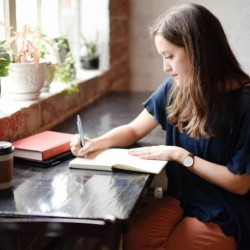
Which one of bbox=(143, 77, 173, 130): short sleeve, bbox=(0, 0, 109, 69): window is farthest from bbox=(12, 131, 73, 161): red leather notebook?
bbox=(0, 0, 109, 69): window

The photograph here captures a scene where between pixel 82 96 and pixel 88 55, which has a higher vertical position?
pixel 88 55

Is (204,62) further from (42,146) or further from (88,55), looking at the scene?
(88,55)

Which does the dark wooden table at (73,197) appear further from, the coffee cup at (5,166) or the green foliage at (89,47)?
the green foliage at (89,47)

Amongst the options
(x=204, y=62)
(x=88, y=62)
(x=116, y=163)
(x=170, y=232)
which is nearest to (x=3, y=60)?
(x=116, y=163)

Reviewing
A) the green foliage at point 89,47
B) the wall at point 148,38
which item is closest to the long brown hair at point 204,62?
the green foliage at point 89,47

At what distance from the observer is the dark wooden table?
1.06 m

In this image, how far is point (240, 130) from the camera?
152cm

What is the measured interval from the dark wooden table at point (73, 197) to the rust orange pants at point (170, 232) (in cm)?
20

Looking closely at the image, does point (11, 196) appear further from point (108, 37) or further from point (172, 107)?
point (108, 37)

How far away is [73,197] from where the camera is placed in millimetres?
1317

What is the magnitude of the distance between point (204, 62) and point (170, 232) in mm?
575

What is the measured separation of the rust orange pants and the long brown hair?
0.92 ft

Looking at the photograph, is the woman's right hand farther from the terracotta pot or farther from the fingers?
the terracotta pot

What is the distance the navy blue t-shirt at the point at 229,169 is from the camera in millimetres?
1508
